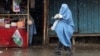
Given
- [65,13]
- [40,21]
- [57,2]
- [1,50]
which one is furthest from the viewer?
[40,21]

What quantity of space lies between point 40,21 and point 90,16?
2210 mm

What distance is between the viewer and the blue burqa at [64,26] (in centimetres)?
1344

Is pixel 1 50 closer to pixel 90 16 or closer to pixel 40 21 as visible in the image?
pixel 40 21

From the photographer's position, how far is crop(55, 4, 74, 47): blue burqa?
44.1 ft

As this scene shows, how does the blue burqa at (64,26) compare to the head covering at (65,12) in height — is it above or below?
below

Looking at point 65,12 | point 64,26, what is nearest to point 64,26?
point 64,26

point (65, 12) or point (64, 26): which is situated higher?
point (65, 12)

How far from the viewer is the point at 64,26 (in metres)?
13.5

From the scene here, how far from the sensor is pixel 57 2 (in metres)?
15.7

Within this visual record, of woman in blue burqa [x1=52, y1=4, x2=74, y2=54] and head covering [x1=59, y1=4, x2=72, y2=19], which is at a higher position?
head covering [x1=59, y1=4, x2=72, y2=19]

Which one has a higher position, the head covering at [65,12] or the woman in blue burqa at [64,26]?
the head covering at [65,12]

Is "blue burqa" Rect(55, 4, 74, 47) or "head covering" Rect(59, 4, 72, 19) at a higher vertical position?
"head covering" Rect(59, 4, 72, 19)

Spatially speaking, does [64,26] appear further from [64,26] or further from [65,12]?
[65,12]

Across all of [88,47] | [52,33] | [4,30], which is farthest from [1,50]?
[88,47]
